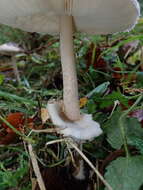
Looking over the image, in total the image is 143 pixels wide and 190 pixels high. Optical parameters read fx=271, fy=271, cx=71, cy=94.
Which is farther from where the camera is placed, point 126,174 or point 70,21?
point 70,21

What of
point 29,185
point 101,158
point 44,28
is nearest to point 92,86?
point 44,28

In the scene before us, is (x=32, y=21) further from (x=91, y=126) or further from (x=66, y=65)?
(x=91, y=126)

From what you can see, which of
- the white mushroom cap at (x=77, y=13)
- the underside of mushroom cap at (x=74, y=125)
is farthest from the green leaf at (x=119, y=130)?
the white mushroom cap at (x=77, y=13)

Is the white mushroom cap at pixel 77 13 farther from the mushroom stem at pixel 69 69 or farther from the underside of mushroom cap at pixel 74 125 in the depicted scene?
the underside of mushroom cap at pixel 74 125

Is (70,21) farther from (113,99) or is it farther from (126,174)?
(126,174)

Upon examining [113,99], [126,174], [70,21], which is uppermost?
[70,21]

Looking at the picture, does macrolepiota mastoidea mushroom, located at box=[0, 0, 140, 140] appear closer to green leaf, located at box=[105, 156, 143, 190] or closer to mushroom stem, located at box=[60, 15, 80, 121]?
mushroom stem, located at box=[60, 15, 80, 121]

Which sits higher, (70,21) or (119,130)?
(70,21)

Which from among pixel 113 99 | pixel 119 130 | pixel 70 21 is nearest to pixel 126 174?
pixel 119 130
